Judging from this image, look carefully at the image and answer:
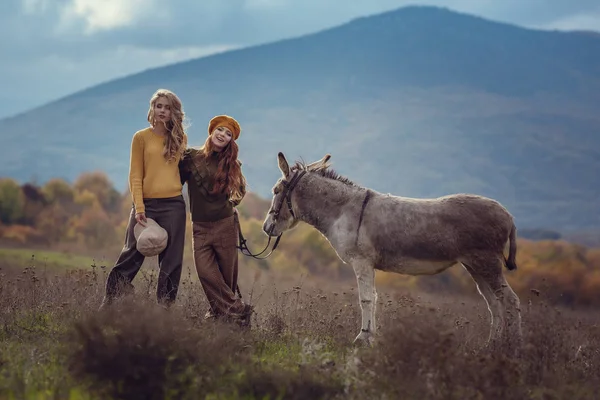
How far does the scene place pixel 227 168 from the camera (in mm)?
9164

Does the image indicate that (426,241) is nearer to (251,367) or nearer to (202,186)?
(202,186)

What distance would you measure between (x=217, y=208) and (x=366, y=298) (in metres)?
2.07

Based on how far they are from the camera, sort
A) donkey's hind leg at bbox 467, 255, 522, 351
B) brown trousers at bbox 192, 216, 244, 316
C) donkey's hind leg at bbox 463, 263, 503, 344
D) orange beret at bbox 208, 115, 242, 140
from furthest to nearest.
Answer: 1. brown trousers at bbox 192, 216, 244, 316
2. orange beret at bbox 208, 115, 242, 140
3. donkey's hind leg at bbox 463, 263, 503, 344
4. donkey's hind leg at bbox 467, 255, 522, 351

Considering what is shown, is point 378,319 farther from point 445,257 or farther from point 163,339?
point 163,339

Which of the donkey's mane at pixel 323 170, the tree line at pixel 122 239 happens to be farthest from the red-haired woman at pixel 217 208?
the tree line at pixel 122 239

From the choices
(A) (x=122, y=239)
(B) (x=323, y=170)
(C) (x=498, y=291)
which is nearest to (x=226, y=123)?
(B) (x=323, y=170)

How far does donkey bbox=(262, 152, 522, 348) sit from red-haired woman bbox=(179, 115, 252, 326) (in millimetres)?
1290

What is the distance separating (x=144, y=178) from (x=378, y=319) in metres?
3.85

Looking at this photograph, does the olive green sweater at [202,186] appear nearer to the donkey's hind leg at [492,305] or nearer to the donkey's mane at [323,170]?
the donkey's mane at [323,170]

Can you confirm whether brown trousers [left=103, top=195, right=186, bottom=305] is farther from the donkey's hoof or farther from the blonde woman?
the donkey's hoof

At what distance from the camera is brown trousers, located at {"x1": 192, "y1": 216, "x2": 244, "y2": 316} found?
935 cm

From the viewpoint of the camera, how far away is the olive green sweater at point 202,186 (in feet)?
30.0

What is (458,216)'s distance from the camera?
8.95m

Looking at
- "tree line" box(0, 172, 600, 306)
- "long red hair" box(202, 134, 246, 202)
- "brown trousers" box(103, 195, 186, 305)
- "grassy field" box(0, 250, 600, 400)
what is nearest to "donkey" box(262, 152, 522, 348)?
"grassy field" box(0, 250, 600, 400)
